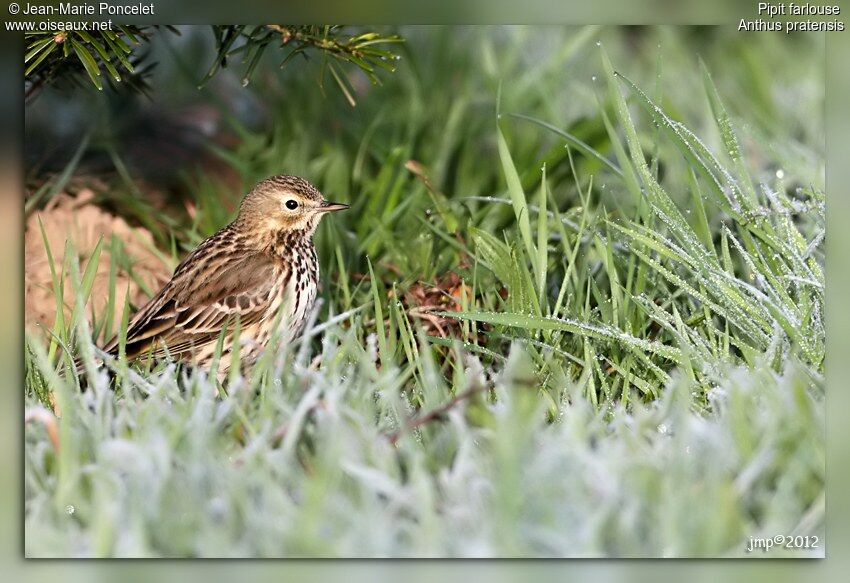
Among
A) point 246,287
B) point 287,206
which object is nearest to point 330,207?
point 287,206

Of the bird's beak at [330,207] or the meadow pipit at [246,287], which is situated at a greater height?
the bird's beak at [330,207]

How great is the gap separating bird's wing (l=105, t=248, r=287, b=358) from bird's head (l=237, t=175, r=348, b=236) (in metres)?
0.14

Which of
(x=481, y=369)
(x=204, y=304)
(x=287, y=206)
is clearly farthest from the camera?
(x=287, y=206)

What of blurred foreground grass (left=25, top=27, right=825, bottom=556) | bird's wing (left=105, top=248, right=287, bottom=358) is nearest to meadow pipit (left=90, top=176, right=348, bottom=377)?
bird's wing (left=105, top=248, right=287, bottom=358)

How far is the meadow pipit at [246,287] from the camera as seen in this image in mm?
3900

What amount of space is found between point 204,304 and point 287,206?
43cm

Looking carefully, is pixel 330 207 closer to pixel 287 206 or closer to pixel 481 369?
pixel 287 206

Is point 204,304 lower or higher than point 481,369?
higher

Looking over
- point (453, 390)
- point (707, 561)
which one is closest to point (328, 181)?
point (453, 390)

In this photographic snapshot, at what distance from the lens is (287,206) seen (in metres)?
4.09

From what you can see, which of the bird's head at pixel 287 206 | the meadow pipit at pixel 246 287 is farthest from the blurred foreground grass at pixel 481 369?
the bird's head at pixel 287 206

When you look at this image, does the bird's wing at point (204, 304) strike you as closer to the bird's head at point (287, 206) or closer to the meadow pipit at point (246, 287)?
the meadow pipit at point (246, 287)

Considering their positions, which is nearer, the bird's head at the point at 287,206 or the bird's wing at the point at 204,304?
the bird's wing at the point at 204,304

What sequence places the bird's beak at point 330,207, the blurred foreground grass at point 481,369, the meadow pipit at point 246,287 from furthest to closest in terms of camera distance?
the bird's beak at point 330,207, the meadow pipit at point 246,287, the blurred foreground grass at point 481,369
